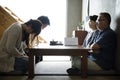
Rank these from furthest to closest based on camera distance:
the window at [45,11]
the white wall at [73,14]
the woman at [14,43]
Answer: the window at [45,11] < the white wall at [73,14] < the woman at [14,43]

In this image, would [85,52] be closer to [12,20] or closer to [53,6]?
[12,20]

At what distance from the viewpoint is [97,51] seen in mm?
3078

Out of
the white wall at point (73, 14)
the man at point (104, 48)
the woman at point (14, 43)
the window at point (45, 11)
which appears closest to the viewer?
the woman at point (14, 43)

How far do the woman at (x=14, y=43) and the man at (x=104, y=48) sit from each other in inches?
29.2

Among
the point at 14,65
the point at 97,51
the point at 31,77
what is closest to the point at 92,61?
the point at 97,51

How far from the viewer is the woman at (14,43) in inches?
110

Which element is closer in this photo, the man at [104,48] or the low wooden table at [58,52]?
the low wooden table at [58,52]

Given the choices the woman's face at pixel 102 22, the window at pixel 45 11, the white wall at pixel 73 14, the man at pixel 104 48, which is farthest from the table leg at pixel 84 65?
the window at pixel 45 11

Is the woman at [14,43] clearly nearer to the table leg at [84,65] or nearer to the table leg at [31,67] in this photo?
the table leg at [31,67]

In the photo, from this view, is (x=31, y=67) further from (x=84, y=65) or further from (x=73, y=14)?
(x=73, y=14)

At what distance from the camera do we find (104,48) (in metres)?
3.06

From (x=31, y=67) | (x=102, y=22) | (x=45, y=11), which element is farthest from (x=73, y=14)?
(x=31, y=67)

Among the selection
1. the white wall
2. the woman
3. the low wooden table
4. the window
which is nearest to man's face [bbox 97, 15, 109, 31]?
the low wooden table

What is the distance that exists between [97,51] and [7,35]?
1.26m
